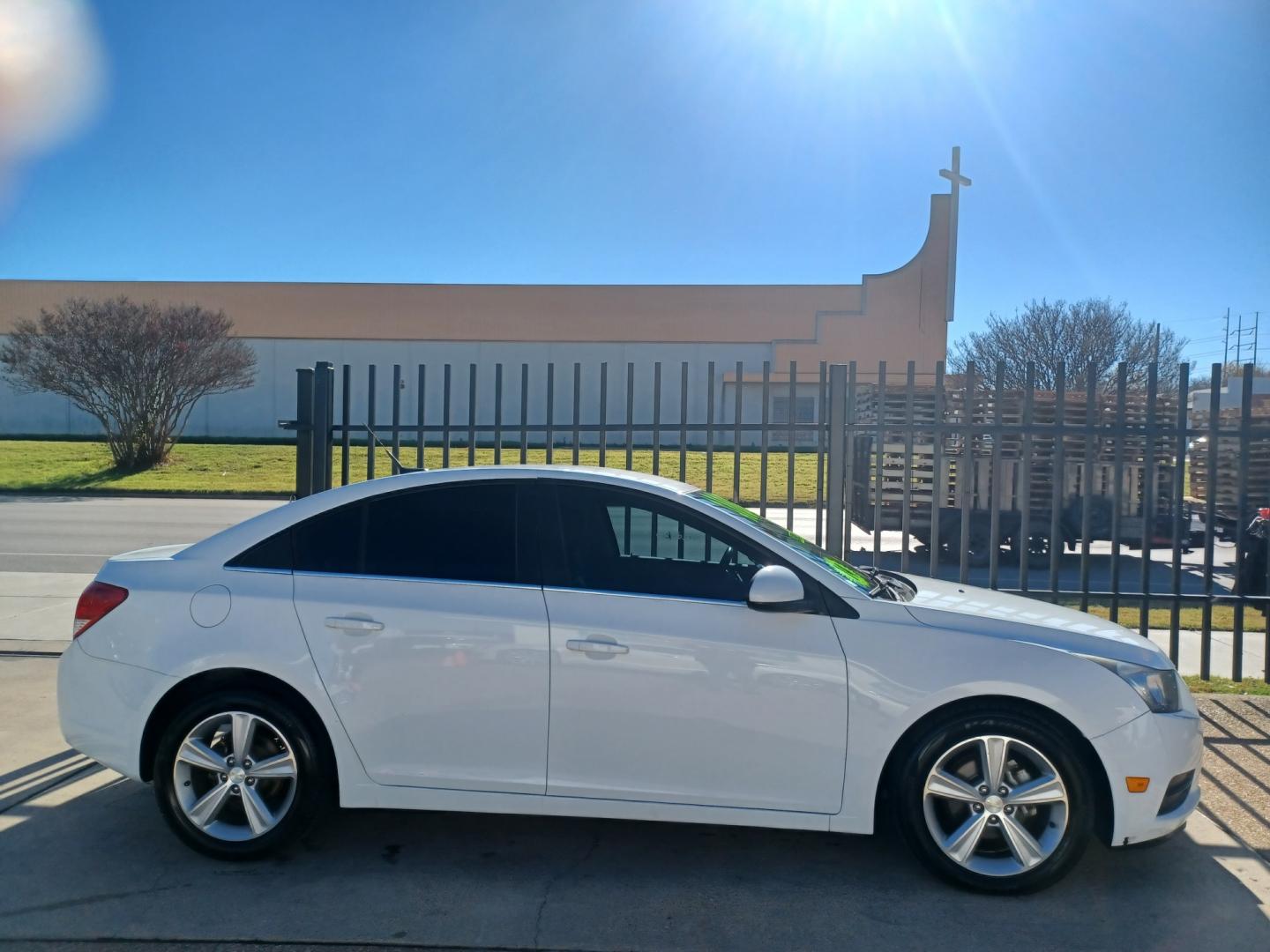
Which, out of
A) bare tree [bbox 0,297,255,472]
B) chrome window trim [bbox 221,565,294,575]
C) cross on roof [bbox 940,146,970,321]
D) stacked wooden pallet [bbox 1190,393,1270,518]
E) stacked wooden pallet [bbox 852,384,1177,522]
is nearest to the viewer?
chrome window trim [bbox 221,565,294,575]

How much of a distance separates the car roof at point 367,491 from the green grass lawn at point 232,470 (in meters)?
16.9

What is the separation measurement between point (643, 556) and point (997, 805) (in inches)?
69.4

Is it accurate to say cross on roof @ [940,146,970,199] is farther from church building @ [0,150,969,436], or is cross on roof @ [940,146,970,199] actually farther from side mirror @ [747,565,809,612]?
side mirror @ [747,565,809,612]

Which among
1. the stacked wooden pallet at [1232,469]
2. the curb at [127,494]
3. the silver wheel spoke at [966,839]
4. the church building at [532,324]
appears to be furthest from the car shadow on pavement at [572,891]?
the church building at [532,324]

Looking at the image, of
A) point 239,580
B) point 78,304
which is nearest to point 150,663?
point 239,580

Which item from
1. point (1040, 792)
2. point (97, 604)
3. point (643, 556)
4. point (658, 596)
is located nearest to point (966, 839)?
point (1040, 792)

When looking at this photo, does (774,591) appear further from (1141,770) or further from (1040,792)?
(1141,770)

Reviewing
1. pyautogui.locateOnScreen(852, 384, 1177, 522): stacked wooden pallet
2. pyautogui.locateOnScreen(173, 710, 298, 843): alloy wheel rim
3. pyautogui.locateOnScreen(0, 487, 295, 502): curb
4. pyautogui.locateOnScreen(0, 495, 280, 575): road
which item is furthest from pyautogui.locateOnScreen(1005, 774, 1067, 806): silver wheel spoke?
pyautogui.locateOnScreen(0, 487, 295, 502): curb

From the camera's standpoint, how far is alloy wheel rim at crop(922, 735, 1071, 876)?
12.5 feet

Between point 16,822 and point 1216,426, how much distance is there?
283 inches

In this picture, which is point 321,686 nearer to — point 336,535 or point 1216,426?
point 336,535

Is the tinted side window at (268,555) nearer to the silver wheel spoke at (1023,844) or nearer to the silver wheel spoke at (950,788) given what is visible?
the silver wheel spoke at (950,788)

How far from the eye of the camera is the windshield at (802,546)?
415 cm

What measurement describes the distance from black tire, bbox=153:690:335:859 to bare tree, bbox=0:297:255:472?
27.3m
